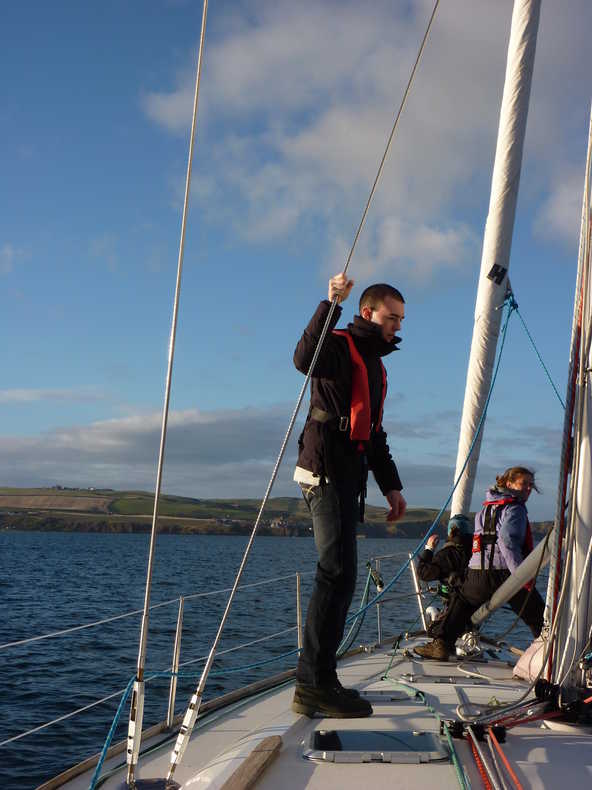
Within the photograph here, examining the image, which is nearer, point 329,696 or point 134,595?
point 329,696

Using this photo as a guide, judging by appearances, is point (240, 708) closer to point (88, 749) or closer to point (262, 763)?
point (262, 763)


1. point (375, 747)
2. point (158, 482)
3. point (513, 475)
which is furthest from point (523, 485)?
point (158, 482)

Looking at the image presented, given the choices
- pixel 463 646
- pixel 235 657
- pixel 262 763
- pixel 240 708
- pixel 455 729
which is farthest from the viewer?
pixel 235 657

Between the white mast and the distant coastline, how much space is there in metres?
150

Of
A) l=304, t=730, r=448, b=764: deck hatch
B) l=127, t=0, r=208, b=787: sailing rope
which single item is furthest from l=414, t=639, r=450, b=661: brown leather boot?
l=127, t=0, r=208, b=787: sailing rope

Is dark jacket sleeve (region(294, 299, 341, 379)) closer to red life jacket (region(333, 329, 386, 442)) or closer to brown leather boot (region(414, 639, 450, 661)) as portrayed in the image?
red life jacket (region(333, 329, 386, 442))

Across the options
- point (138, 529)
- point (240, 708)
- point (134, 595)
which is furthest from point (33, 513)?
point (240, 708)

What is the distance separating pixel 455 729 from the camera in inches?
130

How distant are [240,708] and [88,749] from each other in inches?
212

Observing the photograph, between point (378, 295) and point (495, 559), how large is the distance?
3.00 meters

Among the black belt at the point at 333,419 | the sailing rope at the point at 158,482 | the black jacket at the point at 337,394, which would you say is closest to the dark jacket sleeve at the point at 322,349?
the black jacket at the point at 337,394

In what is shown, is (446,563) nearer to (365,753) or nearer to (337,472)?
(337,472)

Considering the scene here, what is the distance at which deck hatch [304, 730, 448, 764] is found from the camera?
3002 mm

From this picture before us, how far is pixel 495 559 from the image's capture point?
600cm
